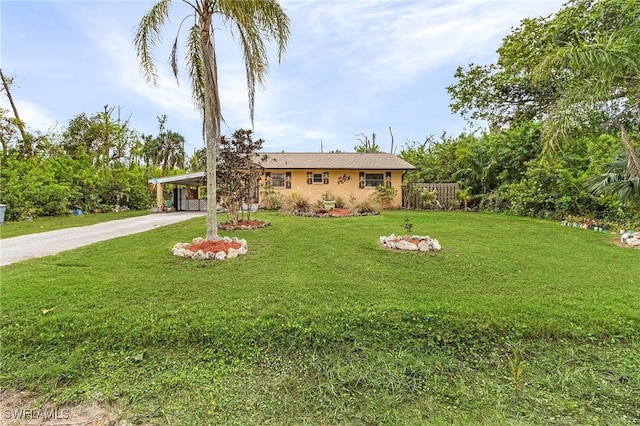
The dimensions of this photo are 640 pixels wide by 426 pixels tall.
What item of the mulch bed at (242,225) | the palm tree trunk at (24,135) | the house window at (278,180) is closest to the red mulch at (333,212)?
the mulch bed at (242,225)

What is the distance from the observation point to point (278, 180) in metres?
17.7

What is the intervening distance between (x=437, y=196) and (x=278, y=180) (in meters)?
8.92

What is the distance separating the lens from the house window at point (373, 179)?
1770 centimetres

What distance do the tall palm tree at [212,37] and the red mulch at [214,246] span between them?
1.91ft

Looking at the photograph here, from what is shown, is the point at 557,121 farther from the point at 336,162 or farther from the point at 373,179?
the point at 336,162

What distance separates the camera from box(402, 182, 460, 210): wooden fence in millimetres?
16891

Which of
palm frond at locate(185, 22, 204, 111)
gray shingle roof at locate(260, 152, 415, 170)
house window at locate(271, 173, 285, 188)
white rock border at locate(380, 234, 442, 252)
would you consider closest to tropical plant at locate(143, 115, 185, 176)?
gray shingle roof at locate(260, 152, 415, 170)

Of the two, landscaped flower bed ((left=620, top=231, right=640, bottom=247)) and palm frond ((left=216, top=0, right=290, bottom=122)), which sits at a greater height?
palm frond ((left=216, top=0, right=290, bottom=122))

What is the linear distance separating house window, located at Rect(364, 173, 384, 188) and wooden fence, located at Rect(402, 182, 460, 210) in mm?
1628

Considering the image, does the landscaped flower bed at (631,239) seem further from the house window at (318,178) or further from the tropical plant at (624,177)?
the house window at (318,178)

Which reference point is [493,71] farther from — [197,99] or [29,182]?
[29,182]

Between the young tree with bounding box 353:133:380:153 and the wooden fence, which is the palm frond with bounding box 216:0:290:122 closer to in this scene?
the wooden fence

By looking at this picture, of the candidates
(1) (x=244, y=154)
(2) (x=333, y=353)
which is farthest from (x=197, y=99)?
(2) (x=333, y=353)

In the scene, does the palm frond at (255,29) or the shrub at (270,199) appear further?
the shrub at (270,199)
